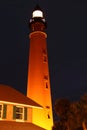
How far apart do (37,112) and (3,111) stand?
13.6 meters

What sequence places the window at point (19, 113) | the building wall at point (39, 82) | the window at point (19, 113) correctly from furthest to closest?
1. the building wall at point (39, 82)
2. the window at point (19, 113)
3. the window at point (19, 113)

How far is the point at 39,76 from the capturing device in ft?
141

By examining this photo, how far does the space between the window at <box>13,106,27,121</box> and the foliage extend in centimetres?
321

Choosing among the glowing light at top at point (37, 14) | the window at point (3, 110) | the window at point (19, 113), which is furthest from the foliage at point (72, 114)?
the glowing light at top at point (37, 14)

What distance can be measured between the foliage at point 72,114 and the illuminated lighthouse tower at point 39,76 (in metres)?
11.0

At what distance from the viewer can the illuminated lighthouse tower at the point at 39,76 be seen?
40.4 meters

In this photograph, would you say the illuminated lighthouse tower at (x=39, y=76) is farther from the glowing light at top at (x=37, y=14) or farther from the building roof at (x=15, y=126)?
the building roof at (x=15, y=126)

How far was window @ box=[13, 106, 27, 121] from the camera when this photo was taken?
27888 millimetres

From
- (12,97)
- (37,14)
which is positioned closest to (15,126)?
(12,97)

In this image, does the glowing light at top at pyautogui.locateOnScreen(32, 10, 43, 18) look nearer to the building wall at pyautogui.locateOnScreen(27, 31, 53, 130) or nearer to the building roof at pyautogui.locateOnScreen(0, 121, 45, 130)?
the building wall at pyautogui.locateOnScreen(27, 31, 53, 130)

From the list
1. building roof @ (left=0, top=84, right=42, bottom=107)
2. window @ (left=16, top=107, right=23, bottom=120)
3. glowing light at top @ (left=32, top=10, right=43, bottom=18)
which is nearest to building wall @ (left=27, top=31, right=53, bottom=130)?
glowing light at top @ (left=32, top=10, right=43, bottom=18)

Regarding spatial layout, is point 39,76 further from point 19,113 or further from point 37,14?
point 19,113

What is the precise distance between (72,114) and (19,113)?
196 inches

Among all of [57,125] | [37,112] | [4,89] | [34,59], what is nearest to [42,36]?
Answer: [34,59]
